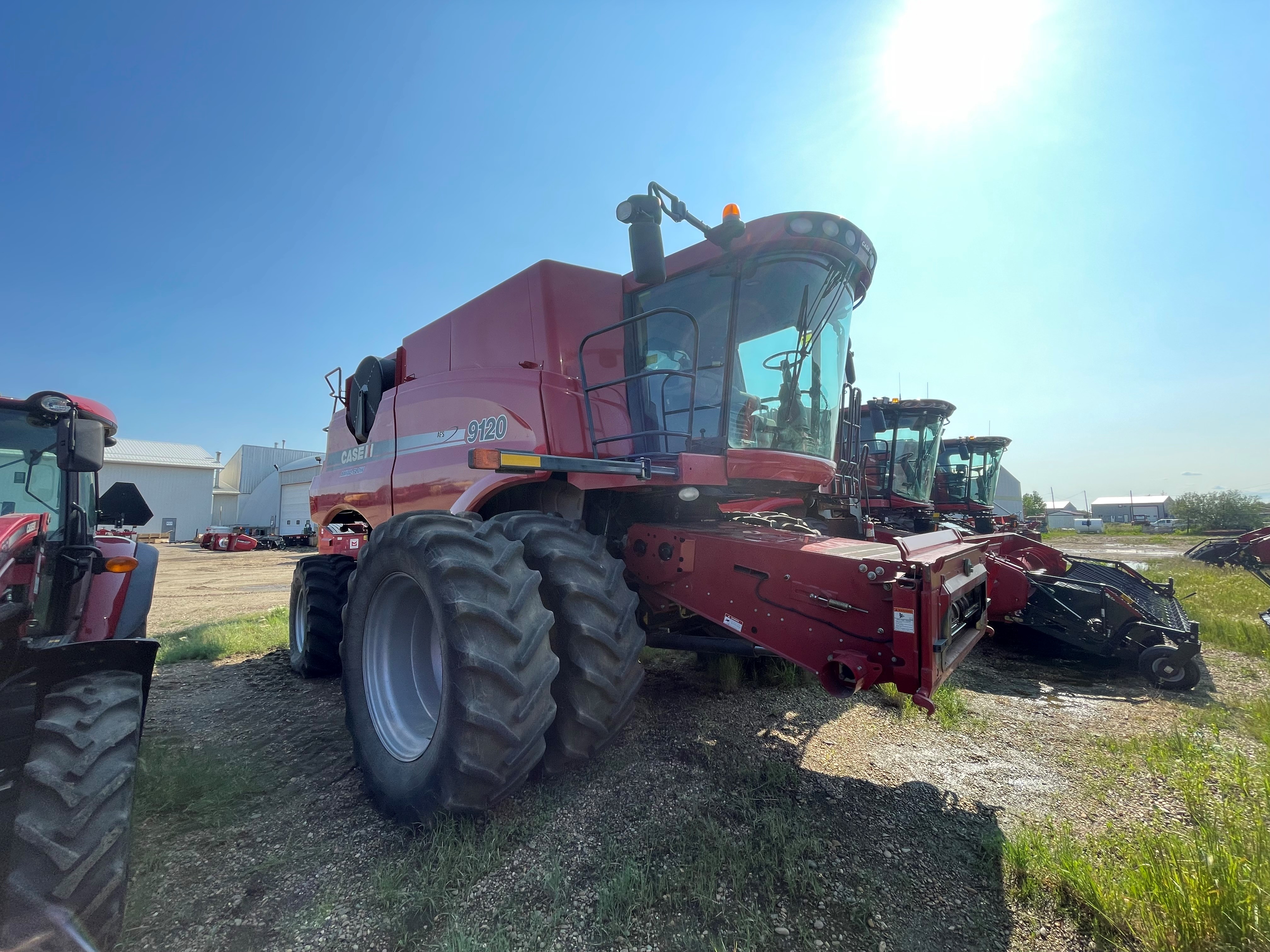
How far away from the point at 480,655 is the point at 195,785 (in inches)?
73.3

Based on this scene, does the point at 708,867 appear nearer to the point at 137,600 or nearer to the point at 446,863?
the point at 446,863

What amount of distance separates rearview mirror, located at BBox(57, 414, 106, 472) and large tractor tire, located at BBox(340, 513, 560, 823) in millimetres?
1279

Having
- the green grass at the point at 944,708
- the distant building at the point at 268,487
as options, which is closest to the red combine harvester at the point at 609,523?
the green grass at the point at 944,708

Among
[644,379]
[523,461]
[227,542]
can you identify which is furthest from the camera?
[227,542]

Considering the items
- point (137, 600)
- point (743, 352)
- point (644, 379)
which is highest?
point (743, 352)

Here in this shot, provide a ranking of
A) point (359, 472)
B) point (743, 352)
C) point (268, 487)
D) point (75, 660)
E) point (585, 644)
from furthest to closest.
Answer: point (268, 487) → point (359, 472) → point (743, 352) → point (585, 644) → point (75, 660)

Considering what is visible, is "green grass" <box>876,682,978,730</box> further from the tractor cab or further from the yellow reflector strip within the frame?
the tractor cab

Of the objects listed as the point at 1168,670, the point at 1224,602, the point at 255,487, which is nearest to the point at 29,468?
the point at 1168,670

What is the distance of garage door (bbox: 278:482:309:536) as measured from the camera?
115ft

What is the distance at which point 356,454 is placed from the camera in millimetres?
5301

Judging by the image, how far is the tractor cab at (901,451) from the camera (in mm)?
10758

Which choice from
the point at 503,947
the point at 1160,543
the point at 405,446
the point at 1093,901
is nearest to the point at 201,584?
the point at 405,446

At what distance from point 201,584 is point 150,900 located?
15.0m

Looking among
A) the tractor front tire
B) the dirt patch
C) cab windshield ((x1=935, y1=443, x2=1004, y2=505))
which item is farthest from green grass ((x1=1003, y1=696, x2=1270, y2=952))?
cab windshield ((x1=935, y1=443, x2=1004, y2=505))
